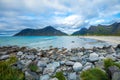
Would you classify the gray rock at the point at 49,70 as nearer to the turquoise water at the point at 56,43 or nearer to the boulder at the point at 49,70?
the boulder at the point at 49,70

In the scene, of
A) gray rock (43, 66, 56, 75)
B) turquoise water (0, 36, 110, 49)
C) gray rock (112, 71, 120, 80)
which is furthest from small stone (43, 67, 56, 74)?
turquoise water (0, 36, 110, 49)

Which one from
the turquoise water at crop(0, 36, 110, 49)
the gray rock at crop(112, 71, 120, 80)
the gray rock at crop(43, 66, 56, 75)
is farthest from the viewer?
the turquoise water at crop(0, 36, 110, 49)

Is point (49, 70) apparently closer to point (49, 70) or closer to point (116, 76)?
point (49, 70)

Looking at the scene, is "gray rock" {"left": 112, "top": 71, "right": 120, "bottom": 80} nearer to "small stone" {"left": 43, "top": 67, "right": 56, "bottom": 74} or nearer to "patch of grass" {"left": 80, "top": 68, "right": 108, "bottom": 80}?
"patch of grass" {"left": 80, "top": 68, "right": 108, "bottom": 80}

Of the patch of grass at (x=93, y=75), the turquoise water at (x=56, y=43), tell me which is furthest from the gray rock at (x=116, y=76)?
the turquoise water at (x=56, y=43)

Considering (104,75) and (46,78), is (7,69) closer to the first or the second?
(46,78)

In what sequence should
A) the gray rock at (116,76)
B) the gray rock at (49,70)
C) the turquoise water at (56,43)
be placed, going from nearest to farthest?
the gray rock at (116,76) < the gray rock at (49,70) < the turquoise water at (56,43)

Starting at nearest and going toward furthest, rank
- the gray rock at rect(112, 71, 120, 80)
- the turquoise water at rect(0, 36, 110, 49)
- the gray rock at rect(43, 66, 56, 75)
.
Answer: the gray rock at rect(112, 71, 120, 80) → the gray rock at rect(43, 66, 56, 75) → the turquoise water at rect(0, 36, 110, 49)

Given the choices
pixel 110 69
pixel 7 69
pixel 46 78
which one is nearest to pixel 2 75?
pixel 7 69

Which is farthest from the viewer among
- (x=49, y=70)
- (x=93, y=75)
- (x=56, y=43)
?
(x=56, y=43)

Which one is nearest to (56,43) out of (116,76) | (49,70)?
(49,70)

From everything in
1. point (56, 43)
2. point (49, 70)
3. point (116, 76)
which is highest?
point (116, 76)

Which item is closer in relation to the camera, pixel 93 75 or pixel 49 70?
pixel 93 75

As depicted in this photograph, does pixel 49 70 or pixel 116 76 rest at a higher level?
pixel 116 76
